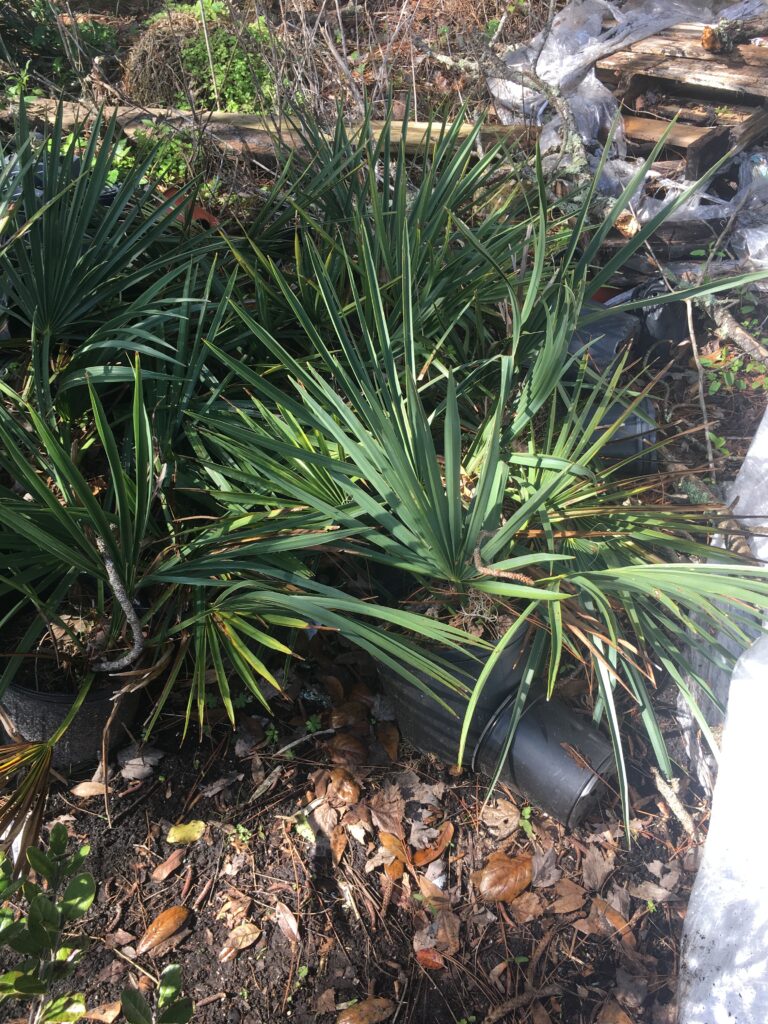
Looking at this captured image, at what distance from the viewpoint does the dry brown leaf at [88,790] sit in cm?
175

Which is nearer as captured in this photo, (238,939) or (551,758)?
(238,939)

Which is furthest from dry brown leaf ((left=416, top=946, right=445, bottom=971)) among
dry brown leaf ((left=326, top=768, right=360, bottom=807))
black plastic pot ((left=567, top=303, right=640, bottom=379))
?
black plastic pot ((left=567, top=303, right=640, bottom=379))

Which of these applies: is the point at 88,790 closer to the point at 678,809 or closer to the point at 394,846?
the point at 394,846

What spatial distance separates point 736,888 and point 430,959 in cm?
63

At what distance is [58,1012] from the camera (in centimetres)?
95

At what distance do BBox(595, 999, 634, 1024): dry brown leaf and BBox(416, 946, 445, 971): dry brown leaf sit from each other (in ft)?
1.06

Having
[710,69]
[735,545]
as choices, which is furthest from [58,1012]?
[710,69]

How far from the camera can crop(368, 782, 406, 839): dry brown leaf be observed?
70.4 inches

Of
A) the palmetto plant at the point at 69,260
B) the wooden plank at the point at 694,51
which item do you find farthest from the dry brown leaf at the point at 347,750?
the wooden plank at the point at 694,51

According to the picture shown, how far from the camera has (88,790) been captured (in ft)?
5.74

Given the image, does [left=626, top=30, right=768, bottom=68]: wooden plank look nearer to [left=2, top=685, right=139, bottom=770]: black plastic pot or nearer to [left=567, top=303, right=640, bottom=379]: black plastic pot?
[left=567, top=303, right=640, bottom=379]: black plastic pot

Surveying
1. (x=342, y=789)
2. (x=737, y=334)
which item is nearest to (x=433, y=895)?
(x=342, y=789)

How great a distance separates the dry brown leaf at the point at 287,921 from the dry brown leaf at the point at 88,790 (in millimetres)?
473

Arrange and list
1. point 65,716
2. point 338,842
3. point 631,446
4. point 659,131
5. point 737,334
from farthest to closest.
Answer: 1. point 659,131
2. point 737,334
3. point 631,446
4. point 338,842
5. point 65,716
